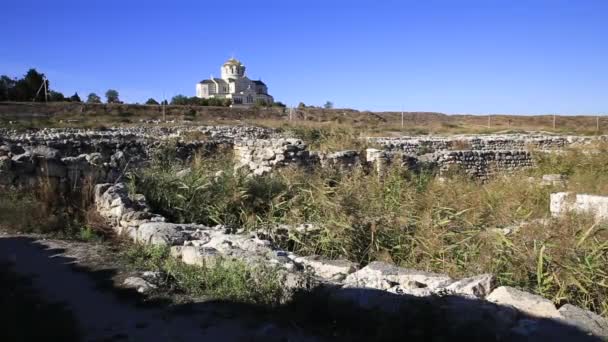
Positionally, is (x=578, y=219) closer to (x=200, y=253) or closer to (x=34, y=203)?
(x=200, y=253)

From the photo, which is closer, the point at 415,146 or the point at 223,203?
the point at 223,203

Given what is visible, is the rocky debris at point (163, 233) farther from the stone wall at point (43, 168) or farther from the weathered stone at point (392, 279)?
the stone wall at point (43, 168)

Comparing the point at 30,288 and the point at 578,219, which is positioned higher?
the point at 578,219

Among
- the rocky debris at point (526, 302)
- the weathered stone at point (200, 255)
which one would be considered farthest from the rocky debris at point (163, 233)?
the rocky debris at point (526, 302)

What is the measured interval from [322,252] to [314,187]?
228 cm

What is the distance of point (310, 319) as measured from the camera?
4.24m

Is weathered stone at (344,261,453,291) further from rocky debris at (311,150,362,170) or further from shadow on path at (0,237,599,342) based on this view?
rocky debris at (311,150,362,170)

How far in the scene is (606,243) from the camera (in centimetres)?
512

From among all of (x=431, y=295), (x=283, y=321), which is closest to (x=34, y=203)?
(x=283, y=321)

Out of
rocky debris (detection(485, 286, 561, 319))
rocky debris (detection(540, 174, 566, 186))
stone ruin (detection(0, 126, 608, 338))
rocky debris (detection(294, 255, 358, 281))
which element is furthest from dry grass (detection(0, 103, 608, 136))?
rocky debris (detection(485, 286, 561, 319))

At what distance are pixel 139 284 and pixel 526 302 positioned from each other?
11.4 feet

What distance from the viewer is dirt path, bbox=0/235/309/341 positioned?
4.03 meters

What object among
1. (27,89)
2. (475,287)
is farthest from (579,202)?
(27,89)

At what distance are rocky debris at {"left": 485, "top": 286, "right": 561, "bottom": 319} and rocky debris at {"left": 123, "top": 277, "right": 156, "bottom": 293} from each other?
3.06 meters
